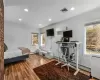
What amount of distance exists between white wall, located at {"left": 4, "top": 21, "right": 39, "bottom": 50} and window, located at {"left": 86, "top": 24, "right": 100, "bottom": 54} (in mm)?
5099

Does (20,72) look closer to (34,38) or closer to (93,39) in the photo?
(93,39)

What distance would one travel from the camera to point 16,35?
21.5 feet

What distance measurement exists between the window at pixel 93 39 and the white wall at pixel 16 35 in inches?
201

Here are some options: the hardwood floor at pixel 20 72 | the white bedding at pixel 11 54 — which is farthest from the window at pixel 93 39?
the white bedding at pixel 11 54

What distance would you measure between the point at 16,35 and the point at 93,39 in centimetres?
555

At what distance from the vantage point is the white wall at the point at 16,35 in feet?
19.9

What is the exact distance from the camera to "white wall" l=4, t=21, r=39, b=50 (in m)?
6.08

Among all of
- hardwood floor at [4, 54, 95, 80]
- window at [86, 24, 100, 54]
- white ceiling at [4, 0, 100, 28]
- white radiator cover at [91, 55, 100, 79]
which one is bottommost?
hardwood floor at [4, 54, 95, 80]

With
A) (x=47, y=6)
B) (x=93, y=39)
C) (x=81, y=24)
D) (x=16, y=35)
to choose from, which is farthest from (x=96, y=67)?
(x=16, y=35)

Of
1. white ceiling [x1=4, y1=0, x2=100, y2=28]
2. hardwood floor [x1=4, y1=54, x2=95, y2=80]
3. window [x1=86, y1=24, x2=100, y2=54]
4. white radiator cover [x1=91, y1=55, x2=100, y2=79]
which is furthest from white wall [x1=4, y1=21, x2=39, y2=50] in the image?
white radiator cover [x1=91, y1=55, x2=100, y2=79]

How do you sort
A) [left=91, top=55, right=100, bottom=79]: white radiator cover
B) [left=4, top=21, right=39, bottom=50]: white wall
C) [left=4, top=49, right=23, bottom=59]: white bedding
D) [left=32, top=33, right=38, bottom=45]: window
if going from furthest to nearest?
[left=32, top=33, right=38, bottom=45]: window < [left=4, top=21, right=39, bottom=50]: white wall < [left=4, top=49, right=23, bottom=59]: white bedding < [left=91, top=55, right=100, bottom=79]: white radiator cover

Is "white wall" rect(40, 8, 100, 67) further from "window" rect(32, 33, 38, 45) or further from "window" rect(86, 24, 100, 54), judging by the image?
"window" rect(32, 33, 38, 45)

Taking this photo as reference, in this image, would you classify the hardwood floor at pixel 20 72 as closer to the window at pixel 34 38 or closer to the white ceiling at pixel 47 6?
the white ceiling at pixel 47 6

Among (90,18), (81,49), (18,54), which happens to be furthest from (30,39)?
(90,18)
